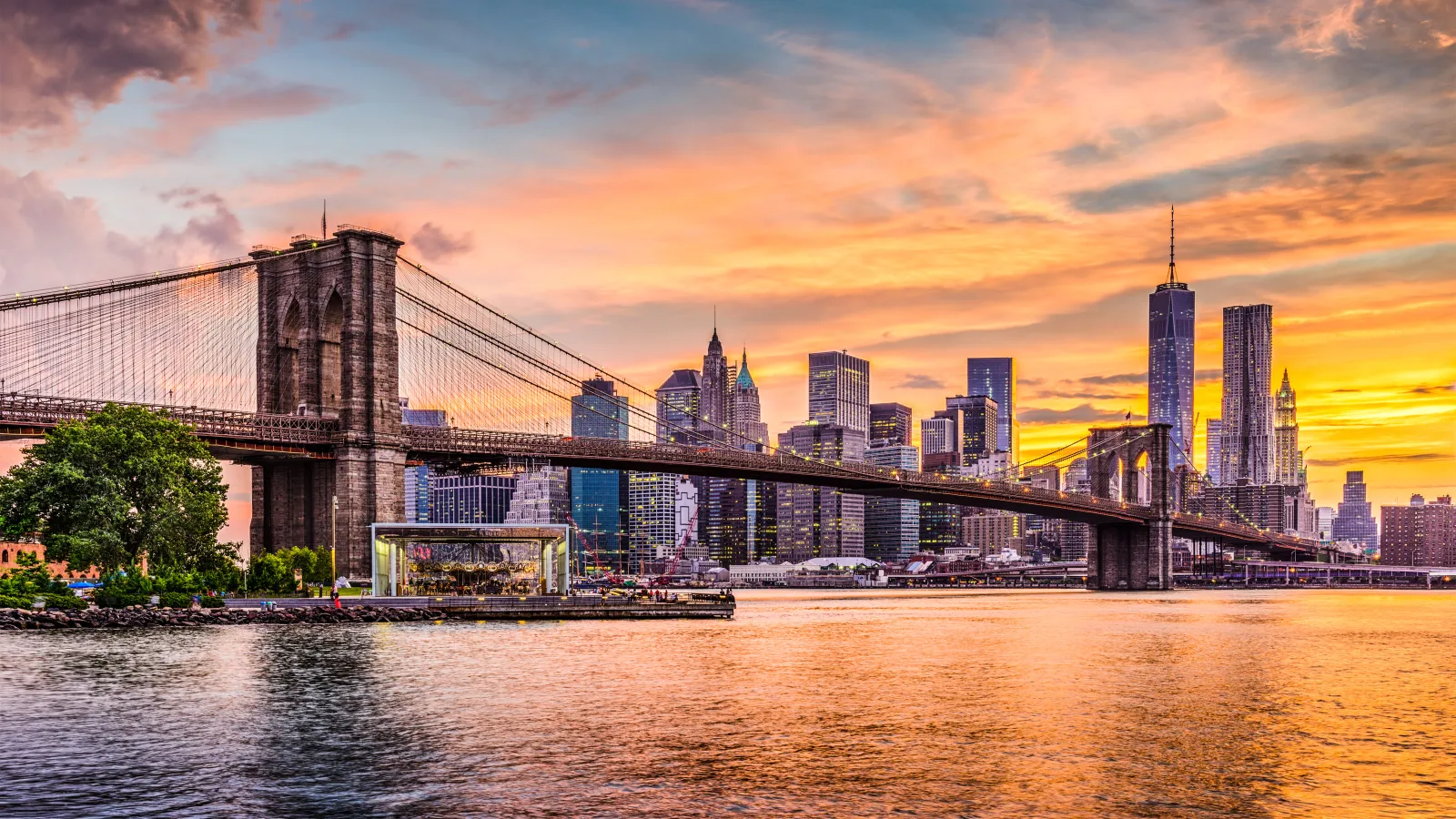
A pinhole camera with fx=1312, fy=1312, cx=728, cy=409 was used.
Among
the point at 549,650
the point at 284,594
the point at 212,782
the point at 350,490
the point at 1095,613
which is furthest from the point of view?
the point at 1095,613

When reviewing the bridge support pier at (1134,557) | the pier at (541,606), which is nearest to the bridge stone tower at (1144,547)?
the bridge support pier at (1134,557)

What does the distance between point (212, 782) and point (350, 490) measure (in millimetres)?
62577

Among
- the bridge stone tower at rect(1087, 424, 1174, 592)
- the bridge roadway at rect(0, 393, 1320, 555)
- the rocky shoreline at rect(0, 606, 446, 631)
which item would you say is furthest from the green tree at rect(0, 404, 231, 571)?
the bridge stone tower at rect(1087, 424, 1174, 592)

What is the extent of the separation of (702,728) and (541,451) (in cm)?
6558

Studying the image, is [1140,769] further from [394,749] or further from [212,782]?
[212,782]

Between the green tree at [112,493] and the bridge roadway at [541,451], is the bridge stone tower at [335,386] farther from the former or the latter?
the green tree at [112,493]

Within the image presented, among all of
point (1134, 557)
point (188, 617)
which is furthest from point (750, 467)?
point (1134, 557)

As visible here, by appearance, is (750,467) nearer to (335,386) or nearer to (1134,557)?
(335,386)

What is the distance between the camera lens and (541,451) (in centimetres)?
9900

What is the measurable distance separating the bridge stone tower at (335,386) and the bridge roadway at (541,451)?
2252mm

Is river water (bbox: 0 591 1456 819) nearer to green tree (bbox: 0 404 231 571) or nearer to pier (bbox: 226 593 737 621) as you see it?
green tree (bbox: 0 404 231 571)

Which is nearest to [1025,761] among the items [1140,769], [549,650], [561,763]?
[1140,769]

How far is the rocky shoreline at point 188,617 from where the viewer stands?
216 feet

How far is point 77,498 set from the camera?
240 ft
